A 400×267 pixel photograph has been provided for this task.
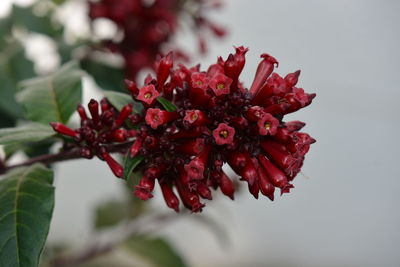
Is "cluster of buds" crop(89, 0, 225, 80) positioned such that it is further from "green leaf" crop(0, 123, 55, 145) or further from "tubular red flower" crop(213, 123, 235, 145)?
"tubular red flower" crop(213, 123, 235, 145)

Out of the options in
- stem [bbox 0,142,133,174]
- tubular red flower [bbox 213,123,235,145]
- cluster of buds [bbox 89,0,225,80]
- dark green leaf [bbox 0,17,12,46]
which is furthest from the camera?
dark green leaf [bbox 0,17,12,46]

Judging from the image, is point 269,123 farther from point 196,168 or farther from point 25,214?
point 25,214

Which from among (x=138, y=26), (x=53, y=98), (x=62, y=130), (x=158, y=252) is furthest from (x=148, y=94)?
(x=158, y=252)

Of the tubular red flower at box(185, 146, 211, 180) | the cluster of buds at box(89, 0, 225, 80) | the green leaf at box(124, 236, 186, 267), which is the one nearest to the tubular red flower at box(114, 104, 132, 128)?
the tubular red flower at box(185, 146, 211, 180)

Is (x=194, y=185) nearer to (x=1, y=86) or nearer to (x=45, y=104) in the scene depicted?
(x=45, y=104)

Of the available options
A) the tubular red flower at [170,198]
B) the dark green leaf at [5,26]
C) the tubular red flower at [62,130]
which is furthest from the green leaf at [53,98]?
the dark green leaf at [5,26]

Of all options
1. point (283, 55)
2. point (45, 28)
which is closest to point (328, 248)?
point (283, 55)
